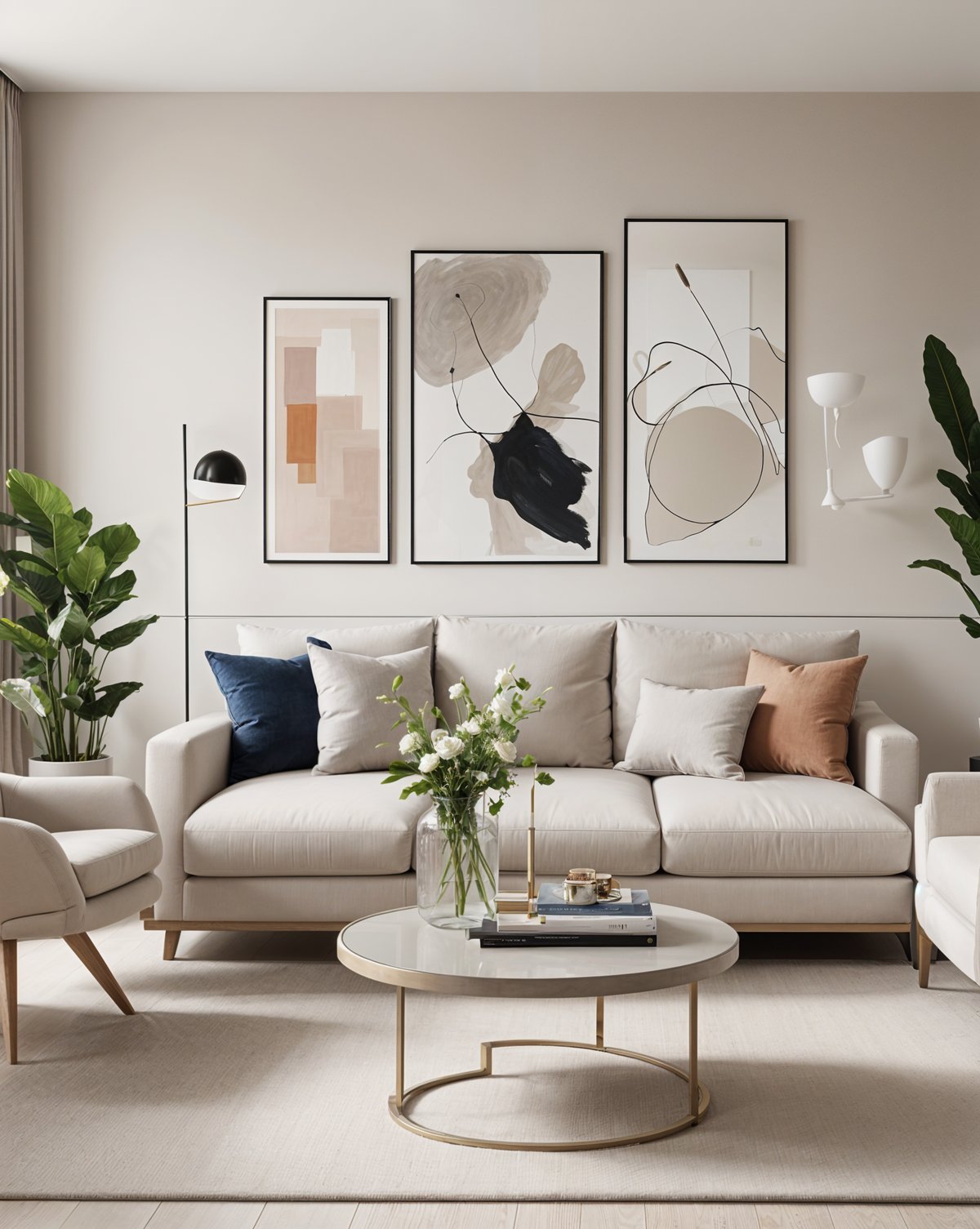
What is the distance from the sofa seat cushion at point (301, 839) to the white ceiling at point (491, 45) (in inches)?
100

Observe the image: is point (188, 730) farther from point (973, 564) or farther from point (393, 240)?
point (973, 564)

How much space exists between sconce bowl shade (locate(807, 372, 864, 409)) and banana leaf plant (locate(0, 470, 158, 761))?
8.11 ft

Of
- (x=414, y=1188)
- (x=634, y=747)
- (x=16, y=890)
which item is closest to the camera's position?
(x=414, y=1188)

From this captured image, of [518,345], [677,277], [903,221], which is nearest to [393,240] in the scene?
[518,345]

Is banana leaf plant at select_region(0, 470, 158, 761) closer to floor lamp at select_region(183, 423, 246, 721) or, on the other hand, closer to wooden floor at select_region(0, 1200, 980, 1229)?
floor lamp at select_region(183, 423, 246, 721)

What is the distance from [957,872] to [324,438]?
8.83 ft

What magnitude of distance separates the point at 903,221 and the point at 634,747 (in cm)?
222

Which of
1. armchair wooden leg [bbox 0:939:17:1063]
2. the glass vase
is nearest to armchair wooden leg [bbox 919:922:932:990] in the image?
the glass vase

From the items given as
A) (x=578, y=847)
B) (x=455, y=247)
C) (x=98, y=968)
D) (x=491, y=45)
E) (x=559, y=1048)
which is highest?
(x=491, y=45)

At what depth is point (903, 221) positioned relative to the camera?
14.2 ft

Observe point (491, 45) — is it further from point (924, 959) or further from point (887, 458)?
point (924, 959)

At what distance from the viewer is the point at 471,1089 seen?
8.30ft

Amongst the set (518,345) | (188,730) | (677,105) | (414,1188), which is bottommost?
(414,1188)

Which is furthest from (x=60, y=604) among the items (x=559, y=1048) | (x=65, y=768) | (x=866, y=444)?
(x=866, y=444)
